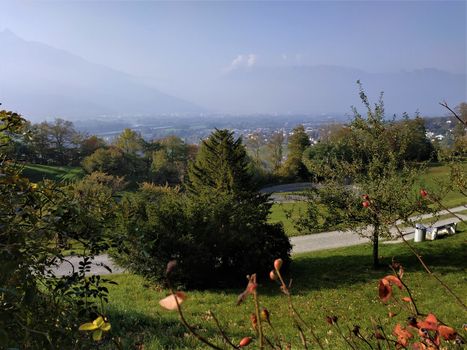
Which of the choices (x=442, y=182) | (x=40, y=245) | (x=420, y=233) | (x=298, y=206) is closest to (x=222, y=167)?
(x=442, y=182)

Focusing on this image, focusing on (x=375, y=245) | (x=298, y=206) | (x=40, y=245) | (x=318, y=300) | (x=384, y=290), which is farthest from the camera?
(x=298, y=206)

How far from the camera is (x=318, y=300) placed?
35.1ft

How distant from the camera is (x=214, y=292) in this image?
12500 millimetres

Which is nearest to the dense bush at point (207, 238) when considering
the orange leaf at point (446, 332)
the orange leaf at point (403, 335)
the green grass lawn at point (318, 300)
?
the green grass lawn at point (318, 300)

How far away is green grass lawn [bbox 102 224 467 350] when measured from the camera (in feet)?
19.4

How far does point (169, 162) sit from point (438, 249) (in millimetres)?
52450

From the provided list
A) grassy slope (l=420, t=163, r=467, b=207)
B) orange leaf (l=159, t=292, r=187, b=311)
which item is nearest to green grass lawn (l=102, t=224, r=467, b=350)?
grassy slope (l=420, t=163, r=467, b=207)

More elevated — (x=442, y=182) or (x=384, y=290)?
(x=384, y=290)

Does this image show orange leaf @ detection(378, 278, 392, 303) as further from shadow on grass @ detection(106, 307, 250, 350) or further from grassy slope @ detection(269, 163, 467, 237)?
grassy slope @ detection(269, 163, 467, 237)

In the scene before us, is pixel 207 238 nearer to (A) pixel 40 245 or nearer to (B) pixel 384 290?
(A) pixel 40 245

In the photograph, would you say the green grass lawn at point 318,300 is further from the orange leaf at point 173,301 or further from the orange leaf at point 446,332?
the orange leaf at point 173,301

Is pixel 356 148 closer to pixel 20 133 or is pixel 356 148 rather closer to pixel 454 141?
pixel 454 141

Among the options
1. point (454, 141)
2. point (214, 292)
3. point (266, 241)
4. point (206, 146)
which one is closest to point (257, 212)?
point (266, 241)

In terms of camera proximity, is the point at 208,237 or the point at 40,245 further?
the point at 208,237
